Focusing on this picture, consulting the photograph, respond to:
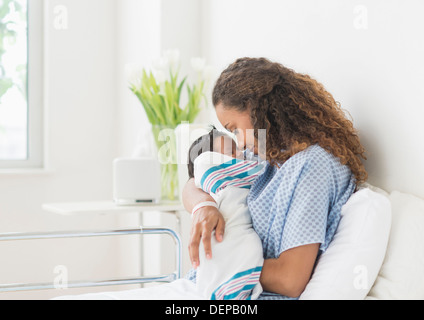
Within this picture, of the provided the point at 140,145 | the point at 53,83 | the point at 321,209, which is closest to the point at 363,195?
the point at 321,209

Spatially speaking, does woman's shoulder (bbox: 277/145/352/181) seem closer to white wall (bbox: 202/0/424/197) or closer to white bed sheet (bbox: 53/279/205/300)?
white wall (bbox: 202/0/424/197)

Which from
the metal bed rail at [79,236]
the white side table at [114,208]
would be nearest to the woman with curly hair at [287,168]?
the metal bed rail at [79,236]

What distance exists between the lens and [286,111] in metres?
1.35

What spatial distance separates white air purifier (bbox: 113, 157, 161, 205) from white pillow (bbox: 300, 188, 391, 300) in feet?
3.64

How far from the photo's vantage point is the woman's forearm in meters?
1.39

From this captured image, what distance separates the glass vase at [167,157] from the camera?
2.31 metres

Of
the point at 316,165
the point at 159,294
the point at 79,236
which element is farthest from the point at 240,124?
the point at 79,236

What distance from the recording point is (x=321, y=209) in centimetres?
119

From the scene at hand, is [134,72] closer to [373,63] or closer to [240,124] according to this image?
[240,124]

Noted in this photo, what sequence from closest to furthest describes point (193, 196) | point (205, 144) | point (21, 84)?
1. point (193, 196)
2. point (205, 144)
3. point (21, 84)

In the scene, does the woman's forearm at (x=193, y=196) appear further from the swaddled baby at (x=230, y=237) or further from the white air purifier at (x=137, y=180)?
the white air purifier at (x=137, y=180)

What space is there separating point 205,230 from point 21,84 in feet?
7.18

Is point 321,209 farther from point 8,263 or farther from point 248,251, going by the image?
point 8,263

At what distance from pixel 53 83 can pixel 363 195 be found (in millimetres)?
2210
